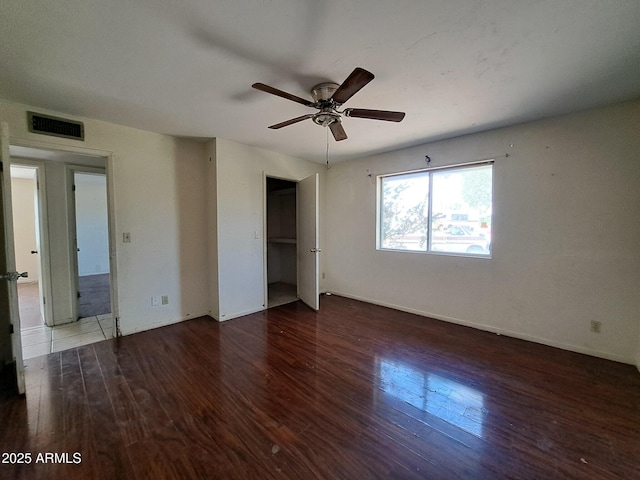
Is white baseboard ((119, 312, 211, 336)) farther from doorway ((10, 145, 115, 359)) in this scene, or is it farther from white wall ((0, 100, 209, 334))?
doorway ((10, 145, 115, 359))

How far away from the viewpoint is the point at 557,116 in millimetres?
2596

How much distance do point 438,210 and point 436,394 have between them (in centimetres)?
233

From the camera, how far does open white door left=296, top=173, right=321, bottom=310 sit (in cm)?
377

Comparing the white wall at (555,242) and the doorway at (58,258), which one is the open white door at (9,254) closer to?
the doorway at (58,258)

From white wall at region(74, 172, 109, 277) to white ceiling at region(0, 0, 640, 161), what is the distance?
5.22 m

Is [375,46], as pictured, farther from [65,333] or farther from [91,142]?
[65,333]

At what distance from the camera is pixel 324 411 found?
175cm

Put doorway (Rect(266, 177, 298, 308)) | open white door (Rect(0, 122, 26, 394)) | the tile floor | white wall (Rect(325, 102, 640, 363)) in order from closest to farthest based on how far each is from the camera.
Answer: open white door (Rect(0, 122, 26, 394)) → white wall (Rect(325, 102, 640, 363)) → the tile floor → doorway (Rect(266, 177, 298, 308))

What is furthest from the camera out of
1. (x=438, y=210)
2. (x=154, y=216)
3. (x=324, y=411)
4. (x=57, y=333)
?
(x=438, y=210)

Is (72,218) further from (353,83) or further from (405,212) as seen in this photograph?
(405,212)

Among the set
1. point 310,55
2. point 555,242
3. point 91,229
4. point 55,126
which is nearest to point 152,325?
point 55,126

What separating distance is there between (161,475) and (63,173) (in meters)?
3.74

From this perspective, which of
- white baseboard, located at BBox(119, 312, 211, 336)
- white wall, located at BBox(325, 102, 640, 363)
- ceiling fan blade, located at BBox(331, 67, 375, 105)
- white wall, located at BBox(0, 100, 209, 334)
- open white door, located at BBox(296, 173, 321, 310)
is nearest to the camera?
ceiling fan blade, located at BBox(331, 67, 375, 105)

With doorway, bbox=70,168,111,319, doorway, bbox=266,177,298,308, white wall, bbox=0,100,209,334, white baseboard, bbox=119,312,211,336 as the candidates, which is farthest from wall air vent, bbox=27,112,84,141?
doorway, bbox=70,168,111,319
